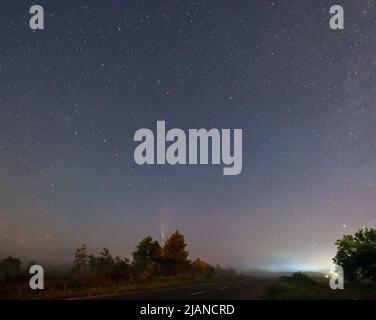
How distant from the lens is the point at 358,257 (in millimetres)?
27141

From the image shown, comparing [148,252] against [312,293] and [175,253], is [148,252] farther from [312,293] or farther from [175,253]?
[312,293]

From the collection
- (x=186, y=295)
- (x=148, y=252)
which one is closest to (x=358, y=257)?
(x=186, y=295)

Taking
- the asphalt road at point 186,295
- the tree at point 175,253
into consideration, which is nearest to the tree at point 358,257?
the asphalt road at point 186,295

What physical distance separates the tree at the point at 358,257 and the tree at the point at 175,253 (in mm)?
19106

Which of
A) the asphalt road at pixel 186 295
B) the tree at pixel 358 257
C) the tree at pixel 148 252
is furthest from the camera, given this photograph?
the tree at pixel 148 252

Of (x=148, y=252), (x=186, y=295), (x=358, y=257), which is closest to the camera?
(x=186, y=295)

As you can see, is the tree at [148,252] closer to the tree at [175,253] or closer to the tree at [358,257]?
the tree at [175,253]

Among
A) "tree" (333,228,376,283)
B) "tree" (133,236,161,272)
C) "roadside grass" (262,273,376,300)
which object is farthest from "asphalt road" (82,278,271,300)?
"tree" (133,236,161,272)

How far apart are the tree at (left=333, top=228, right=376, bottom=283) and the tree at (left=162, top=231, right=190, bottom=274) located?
1911 centimetres

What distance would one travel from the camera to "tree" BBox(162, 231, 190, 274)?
146ft

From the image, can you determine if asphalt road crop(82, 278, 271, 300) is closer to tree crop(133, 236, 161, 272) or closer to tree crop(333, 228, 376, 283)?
tree crop(333, 228, 376, 283)

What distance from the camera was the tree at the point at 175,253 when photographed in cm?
4449

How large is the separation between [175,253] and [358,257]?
2359 cm
